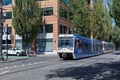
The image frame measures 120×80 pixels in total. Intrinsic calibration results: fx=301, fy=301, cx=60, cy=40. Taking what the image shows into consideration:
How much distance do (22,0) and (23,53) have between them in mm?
11431

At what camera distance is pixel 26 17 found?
202 ft

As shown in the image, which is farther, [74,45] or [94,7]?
[94,7]

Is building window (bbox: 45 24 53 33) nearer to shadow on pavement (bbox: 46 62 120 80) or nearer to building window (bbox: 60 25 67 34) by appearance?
building window (bbox: 60 25 67 34)

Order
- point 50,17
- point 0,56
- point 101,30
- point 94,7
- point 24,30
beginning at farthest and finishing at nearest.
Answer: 1. point 101,30
2. point 94,7
3. point 50,17
4. point 24,30
5. point 0,56

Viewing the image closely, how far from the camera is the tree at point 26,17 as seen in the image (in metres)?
61.4

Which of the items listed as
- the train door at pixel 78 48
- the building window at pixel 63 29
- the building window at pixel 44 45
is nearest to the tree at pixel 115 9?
the train door at pixel 78 48

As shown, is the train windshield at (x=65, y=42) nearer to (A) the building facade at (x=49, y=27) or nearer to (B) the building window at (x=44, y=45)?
(A) the building facade at (x=49, y=27)

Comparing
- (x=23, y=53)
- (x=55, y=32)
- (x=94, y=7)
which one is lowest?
(x=23, y=53)

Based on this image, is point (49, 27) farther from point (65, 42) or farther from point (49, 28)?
point (65, 42)

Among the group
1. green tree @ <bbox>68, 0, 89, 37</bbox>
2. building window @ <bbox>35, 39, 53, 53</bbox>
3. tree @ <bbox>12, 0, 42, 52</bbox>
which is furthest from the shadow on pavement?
green tree @ <bbox>68, 0, 89, 37</bbox>

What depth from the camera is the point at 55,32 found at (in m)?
65.2

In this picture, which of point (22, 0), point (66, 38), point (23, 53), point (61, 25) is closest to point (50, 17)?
point (61, 25)

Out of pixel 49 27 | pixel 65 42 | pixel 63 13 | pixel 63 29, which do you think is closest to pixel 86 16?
pixel 63 13

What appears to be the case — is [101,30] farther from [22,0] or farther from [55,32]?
[22,0]
